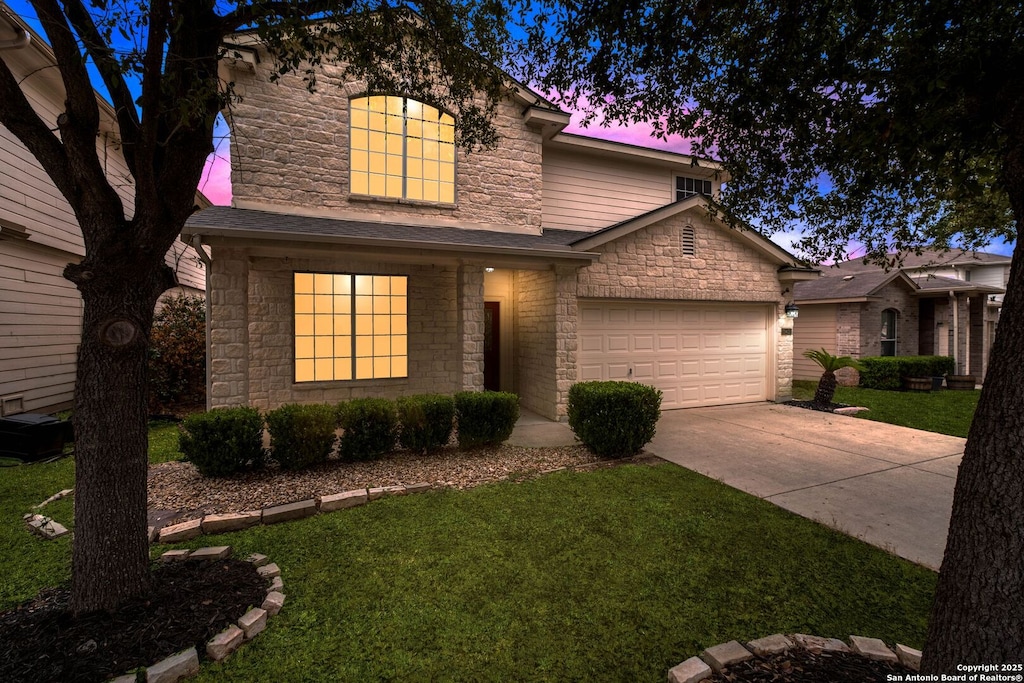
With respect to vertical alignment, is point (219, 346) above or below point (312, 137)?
below

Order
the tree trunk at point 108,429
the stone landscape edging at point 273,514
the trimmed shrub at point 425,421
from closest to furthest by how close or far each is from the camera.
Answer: the tree trunk at point 108,429 → the stone landscape edging at point 273,514 → the trimmed shrub at point 425,421

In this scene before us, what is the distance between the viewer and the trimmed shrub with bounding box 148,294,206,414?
10.2 meters

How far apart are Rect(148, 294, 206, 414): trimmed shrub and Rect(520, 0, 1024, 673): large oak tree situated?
10.5 meters

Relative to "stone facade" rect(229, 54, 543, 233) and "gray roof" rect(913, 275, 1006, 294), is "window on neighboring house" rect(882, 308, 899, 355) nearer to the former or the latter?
"gray roof" rect(913, 275, 1006, 294)

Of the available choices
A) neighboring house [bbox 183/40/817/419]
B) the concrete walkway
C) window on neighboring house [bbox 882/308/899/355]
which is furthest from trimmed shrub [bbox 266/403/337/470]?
window on neighboring house [bbox 882/308/899/355]

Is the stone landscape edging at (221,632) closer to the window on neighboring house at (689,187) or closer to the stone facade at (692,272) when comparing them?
the stone facade at (692,272)

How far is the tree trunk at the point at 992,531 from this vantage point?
1845 mm

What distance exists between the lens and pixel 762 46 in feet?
13.2

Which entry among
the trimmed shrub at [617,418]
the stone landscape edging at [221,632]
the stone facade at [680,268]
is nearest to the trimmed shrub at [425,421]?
the trimmed shrub at [617,418]

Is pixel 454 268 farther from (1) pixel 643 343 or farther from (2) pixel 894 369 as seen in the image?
(2) pixel 894 369

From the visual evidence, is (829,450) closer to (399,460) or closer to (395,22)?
(399,460)

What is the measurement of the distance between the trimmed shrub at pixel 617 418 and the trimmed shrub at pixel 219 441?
453 centimetres

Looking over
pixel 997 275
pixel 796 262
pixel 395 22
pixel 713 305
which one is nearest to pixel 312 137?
pixel 395 22

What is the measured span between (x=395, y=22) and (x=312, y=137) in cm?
538
